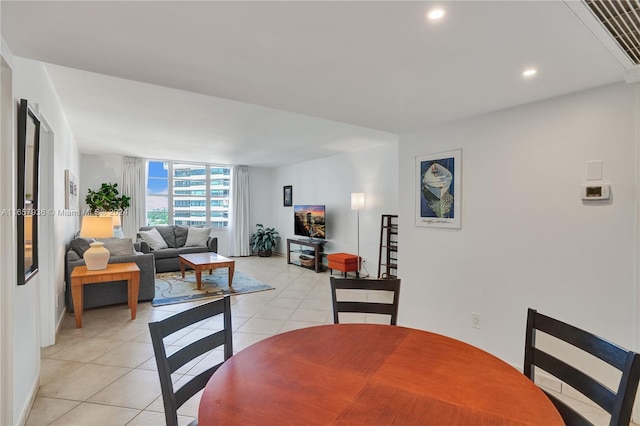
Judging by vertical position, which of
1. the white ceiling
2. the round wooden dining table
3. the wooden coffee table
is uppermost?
the white ceiling

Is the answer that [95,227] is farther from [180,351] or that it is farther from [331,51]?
[331,51]

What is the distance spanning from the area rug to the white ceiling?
2.90 metres

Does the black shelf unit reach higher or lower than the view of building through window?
lower

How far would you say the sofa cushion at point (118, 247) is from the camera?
176 inches

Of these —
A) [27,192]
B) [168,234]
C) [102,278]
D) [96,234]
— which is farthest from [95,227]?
[168,234]

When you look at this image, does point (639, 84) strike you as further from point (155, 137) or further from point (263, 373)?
point (155, 137)

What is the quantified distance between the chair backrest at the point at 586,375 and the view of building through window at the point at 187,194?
26.6 ft

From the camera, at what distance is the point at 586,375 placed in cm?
114

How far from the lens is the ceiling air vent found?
125 centimetres

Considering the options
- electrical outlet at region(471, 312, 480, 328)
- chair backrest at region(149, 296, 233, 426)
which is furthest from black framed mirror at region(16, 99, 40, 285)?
electrical outlet at region(471, 312, 480, 328)

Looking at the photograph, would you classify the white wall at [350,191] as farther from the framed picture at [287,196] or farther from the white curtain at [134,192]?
the white curtain at [134,192]

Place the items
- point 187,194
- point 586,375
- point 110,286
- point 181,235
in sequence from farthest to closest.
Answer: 1. point 187,194
2. point 181,235
3. point 110,286
4. point 586,375

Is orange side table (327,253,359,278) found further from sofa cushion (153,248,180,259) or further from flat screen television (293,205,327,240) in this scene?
sofa cushion (153,248,180,259)

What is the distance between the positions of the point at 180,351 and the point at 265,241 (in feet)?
24.0
